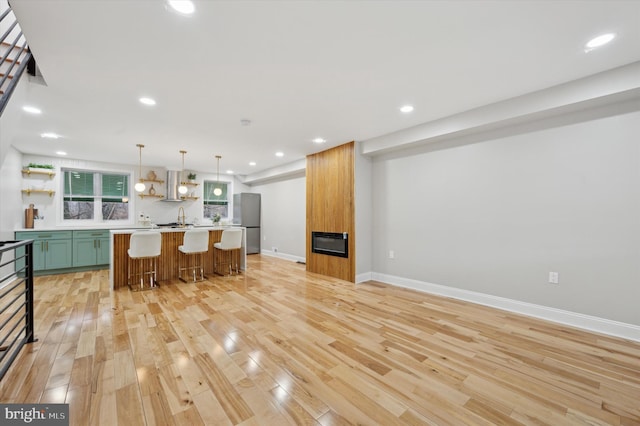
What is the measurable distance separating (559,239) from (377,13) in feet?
10.4

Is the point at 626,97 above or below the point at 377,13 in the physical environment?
below

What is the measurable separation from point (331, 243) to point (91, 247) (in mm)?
5199

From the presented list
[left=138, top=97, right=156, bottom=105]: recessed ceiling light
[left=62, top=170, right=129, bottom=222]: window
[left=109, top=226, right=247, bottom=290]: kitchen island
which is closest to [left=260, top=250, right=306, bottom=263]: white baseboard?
[left=109, top=226, right=247, bottom=290]: kitchen island

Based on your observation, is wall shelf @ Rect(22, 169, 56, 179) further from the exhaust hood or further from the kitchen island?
the kitchen island

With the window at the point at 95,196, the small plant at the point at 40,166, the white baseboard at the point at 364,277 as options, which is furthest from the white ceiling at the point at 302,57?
the window at the point at 95,196

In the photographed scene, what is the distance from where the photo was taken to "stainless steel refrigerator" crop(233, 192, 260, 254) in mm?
7945

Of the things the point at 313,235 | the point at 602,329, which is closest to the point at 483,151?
the point at 602,329

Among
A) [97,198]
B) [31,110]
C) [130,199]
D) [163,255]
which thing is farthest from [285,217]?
[31,110]

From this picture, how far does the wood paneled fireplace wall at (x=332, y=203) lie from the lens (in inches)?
189

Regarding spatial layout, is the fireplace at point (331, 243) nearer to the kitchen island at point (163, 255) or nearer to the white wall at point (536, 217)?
the white wall at point (536, 217)

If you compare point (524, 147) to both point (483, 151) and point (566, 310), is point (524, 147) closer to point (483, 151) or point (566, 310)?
point (483, 151)

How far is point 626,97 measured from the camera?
2.62 metres

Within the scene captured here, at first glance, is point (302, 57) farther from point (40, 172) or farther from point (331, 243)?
point (40, 172)

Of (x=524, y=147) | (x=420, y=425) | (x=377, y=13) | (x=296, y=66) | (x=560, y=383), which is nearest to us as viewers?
(x=420, y=425)
